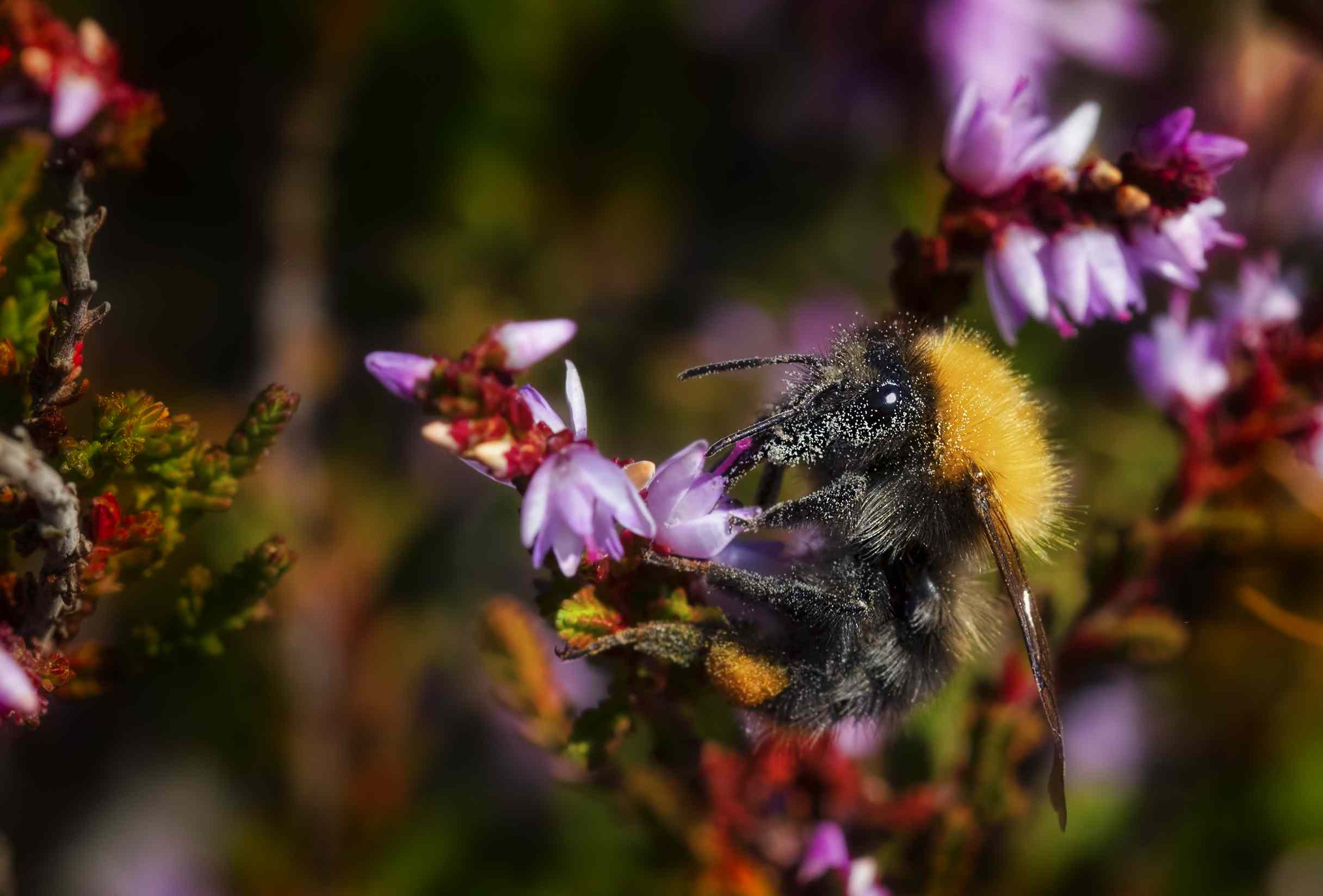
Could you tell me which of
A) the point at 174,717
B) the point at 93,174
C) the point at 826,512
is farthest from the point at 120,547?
the point at 174,717

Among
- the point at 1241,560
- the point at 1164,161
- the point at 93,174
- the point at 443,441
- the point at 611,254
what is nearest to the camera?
the point at 443,441

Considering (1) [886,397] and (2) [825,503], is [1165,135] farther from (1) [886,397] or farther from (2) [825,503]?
(2) [825,503]

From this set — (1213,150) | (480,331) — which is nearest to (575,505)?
(1213,150)

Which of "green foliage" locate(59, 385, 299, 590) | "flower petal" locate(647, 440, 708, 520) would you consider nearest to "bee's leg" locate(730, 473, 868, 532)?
"flower petal" locate(647, 440, 708, 520)

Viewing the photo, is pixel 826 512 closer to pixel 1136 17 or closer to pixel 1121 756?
pixel 1121 756

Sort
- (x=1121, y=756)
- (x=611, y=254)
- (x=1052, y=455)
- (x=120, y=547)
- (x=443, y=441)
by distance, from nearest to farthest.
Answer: (x=443, y=441)
(x=120, y=547)
(x=1052, y=455)
(x=1121, y=756)
(x=611, y=254)
